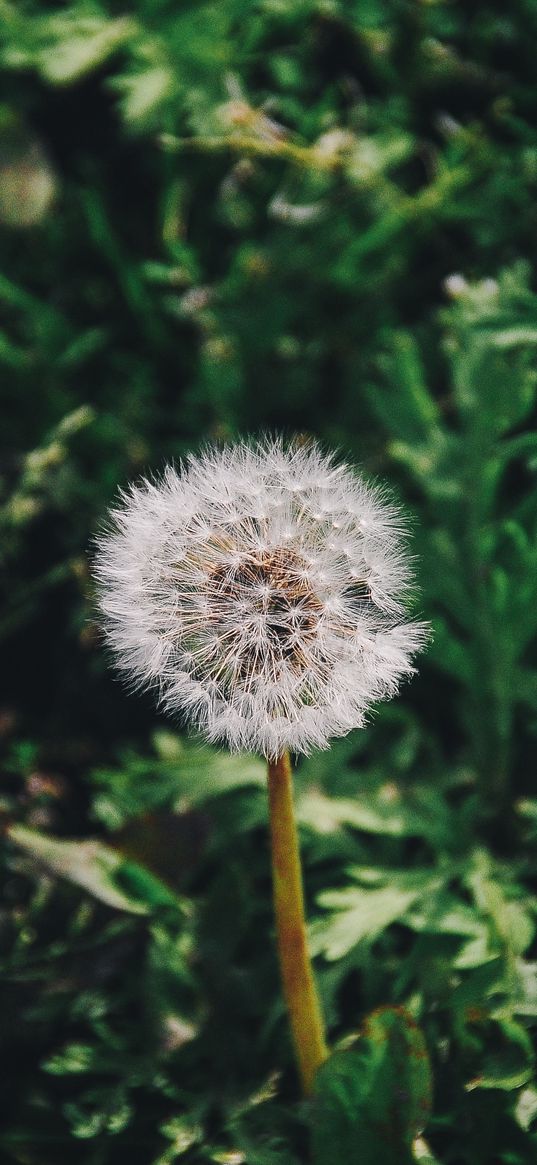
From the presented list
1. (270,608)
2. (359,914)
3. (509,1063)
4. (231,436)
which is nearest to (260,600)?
(270,608)

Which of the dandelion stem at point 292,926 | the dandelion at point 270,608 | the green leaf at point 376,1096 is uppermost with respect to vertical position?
the dandelion at point 270,608

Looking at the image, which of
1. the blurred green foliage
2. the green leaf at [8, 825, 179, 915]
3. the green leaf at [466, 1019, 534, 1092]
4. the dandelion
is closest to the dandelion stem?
the dandelion

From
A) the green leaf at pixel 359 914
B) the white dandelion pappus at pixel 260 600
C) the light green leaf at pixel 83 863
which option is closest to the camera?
the white dandelion pappus at pixel 260 600

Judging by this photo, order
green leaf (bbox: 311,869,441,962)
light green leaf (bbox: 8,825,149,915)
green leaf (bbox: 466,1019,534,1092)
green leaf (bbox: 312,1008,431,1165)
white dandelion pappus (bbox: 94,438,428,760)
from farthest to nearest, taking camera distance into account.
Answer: light green leaf (bbox: 8,825,149,915)
green leaf (bbox: 311,869,441,962)
green leaf (bbox: 466,1019,534,1092)
green leaf (bbox: 312,1008,431,1165)
white dandelion pappus (bbox: 94,438,428,760)

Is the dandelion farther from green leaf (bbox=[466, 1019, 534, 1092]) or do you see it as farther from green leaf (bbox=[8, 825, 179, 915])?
green leaf (bbox=[8, 825, 179, 915])

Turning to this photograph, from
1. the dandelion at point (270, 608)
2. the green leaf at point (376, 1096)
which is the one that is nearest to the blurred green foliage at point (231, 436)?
the green leaf at point (376, 1096)

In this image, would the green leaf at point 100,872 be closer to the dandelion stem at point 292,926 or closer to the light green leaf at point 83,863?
the light green leaf at point 83,863
